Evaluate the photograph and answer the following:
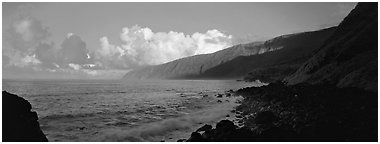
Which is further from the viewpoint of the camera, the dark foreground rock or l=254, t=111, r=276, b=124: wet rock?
l=254, t=111, r=276, b=124: wet rock

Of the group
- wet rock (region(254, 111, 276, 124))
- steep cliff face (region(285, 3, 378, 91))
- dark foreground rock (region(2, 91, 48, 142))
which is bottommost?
wet rock (region(254, 111, 276, 124))

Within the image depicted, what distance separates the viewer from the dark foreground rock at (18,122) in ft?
52.2

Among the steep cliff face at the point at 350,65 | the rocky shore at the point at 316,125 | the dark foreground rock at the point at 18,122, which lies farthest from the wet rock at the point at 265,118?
the dark foreground rock at the point at 18,122

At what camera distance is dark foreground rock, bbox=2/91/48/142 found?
15.9 m

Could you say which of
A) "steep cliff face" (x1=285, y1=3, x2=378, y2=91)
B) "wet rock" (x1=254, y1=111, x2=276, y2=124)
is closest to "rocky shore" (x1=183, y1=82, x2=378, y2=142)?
"wet rock" (x1=254, y1=111, x2=276, y2=124)

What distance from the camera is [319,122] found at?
18.7 meters

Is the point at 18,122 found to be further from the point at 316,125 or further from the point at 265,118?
the point at 316,125

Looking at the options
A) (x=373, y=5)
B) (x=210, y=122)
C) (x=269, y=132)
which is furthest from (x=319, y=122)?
(x=373, y=5)

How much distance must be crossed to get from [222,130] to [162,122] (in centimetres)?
1104

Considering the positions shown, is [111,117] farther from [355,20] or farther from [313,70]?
[355,20]

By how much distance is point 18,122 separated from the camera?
16969 millimetres

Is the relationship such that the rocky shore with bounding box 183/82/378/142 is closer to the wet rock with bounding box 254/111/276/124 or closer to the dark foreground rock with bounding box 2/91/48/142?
the wet rock with bounding box 254/111/276/124

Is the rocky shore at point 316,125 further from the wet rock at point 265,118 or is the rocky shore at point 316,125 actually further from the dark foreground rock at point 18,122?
the dark foreground rock at point 18,122

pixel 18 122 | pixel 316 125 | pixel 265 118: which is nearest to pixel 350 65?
pixel 265 118
